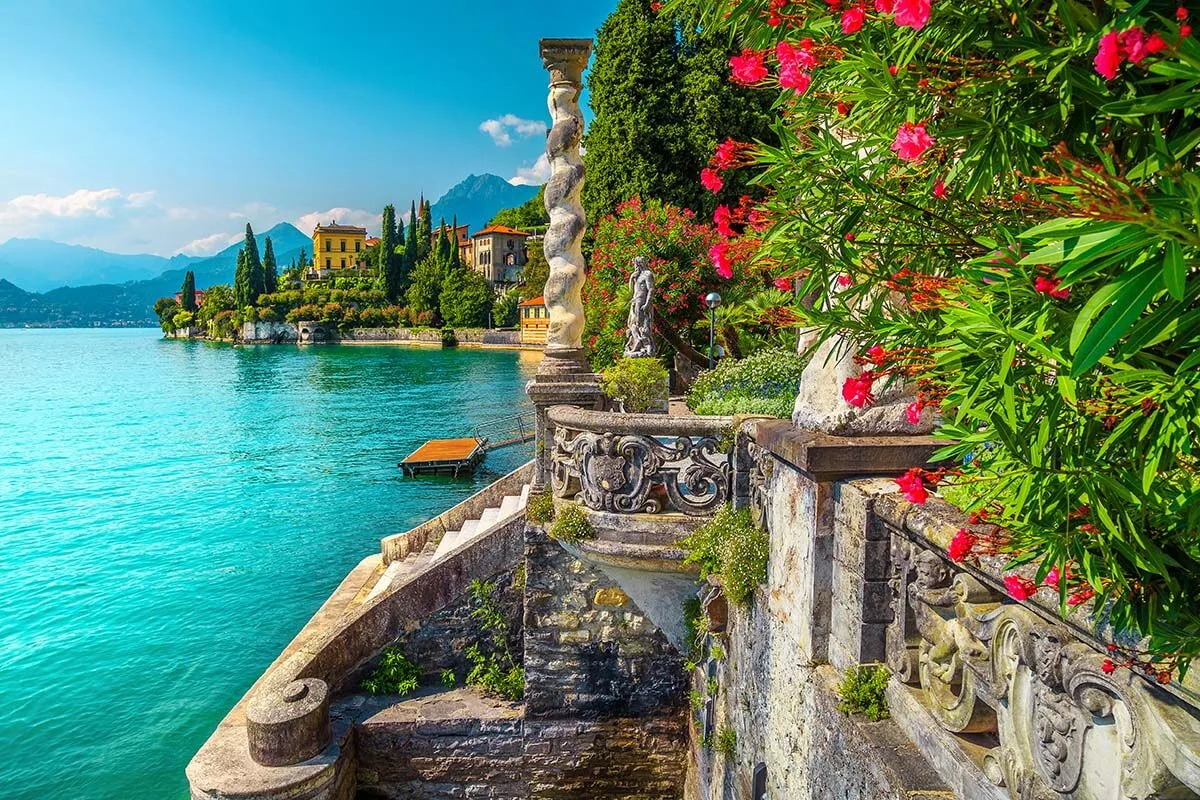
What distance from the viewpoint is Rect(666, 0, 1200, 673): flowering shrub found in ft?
4.12

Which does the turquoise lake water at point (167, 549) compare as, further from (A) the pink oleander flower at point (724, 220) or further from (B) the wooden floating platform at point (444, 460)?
(A) the pink oleander flower at point (724, 220)

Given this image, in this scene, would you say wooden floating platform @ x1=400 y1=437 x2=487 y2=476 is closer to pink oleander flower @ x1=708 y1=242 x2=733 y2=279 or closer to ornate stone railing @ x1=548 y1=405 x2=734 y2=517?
ornate stone railing @ x1=548 y1=405 x2=734 y2=517

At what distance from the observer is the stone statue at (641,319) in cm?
861

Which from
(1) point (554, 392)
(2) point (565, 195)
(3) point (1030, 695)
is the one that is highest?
(2) point (565, 195)

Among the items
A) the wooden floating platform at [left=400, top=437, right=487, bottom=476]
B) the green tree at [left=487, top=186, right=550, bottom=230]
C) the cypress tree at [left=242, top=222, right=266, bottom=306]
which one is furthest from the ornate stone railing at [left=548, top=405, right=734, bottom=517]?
the cypress tree at [left=242, top=222, right=266, bottom=306]

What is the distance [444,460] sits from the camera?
2356cm

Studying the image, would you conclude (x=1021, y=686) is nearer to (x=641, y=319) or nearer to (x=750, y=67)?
(x=750, y=67)

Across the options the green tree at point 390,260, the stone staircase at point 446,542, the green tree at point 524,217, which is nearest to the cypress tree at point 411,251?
the green tree at point 390,260

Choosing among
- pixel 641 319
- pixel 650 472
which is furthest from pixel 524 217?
Result: pixel 650 472

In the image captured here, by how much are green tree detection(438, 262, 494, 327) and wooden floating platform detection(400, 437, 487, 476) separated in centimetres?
6691

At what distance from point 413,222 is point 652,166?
83.8m

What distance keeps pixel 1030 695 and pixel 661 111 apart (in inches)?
926

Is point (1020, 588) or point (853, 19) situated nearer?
point (853, 19)

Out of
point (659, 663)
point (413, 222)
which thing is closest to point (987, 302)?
point (659, 663)
